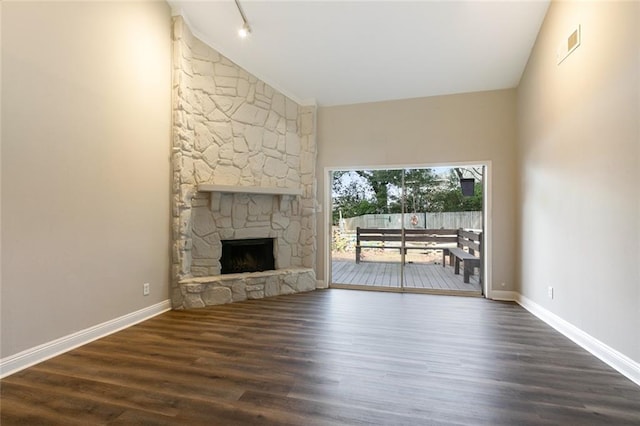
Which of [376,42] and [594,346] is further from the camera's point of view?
[376,42]

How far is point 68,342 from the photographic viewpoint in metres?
2.46

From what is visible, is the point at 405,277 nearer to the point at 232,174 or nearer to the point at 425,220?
the point at 425,220

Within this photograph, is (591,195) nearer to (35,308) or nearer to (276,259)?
→ (276,259)

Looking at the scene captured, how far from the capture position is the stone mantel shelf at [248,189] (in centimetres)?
371

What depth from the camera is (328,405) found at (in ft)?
5.66

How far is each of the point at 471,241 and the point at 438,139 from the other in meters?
1.66

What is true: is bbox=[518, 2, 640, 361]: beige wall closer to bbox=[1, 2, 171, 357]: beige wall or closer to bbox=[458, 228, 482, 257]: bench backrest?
bbox=[458, 228, 482, 257]: bench backrest

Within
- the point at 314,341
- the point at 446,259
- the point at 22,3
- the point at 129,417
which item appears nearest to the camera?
the point at 129,417

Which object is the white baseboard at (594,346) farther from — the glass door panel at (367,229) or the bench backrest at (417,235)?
the glass door panel at (367,229)

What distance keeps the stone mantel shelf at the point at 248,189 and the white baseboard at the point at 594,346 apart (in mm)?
3404

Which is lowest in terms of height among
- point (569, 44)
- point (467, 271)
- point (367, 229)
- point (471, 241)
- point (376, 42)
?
point (467, 271)

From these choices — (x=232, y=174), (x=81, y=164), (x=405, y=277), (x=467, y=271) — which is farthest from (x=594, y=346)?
(x=81, y=164)

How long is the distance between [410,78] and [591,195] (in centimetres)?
261

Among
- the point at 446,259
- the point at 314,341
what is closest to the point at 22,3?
the point at 314,341
